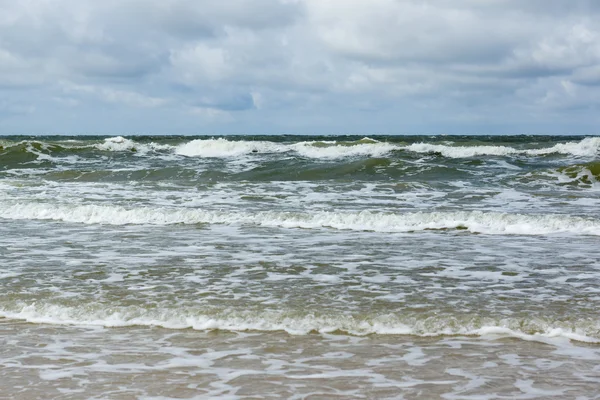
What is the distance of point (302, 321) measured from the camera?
560 cm

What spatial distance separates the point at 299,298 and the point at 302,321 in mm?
771

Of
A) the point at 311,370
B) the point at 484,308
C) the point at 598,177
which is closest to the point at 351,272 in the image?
the point at 484,308

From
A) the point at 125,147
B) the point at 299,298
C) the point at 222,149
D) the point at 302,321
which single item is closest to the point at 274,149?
the point at 222,149

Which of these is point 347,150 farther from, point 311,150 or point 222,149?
point 222,149

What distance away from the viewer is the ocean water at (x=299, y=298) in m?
4.28

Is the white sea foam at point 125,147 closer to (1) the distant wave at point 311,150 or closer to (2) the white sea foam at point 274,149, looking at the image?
(1) the distant wave at point 311,150

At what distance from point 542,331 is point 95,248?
657 cm

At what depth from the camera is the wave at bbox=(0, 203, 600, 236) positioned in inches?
438

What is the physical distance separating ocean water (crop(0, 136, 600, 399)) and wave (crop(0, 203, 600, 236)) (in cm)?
5

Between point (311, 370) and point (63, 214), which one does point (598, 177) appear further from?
point (311, 370)

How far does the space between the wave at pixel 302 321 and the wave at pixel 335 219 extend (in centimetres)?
565

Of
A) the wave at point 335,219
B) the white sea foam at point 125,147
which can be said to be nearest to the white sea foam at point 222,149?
the white sea foam at point 125,147

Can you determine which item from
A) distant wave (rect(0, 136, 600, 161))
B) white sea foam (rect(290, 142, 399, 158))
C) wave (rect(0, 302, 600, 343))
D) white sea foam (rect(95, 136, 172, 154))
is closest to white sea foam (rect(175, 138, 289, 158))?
distant wave (rect(0, 136, 600, 161))

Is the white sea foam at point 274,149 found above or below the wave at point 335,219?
above
